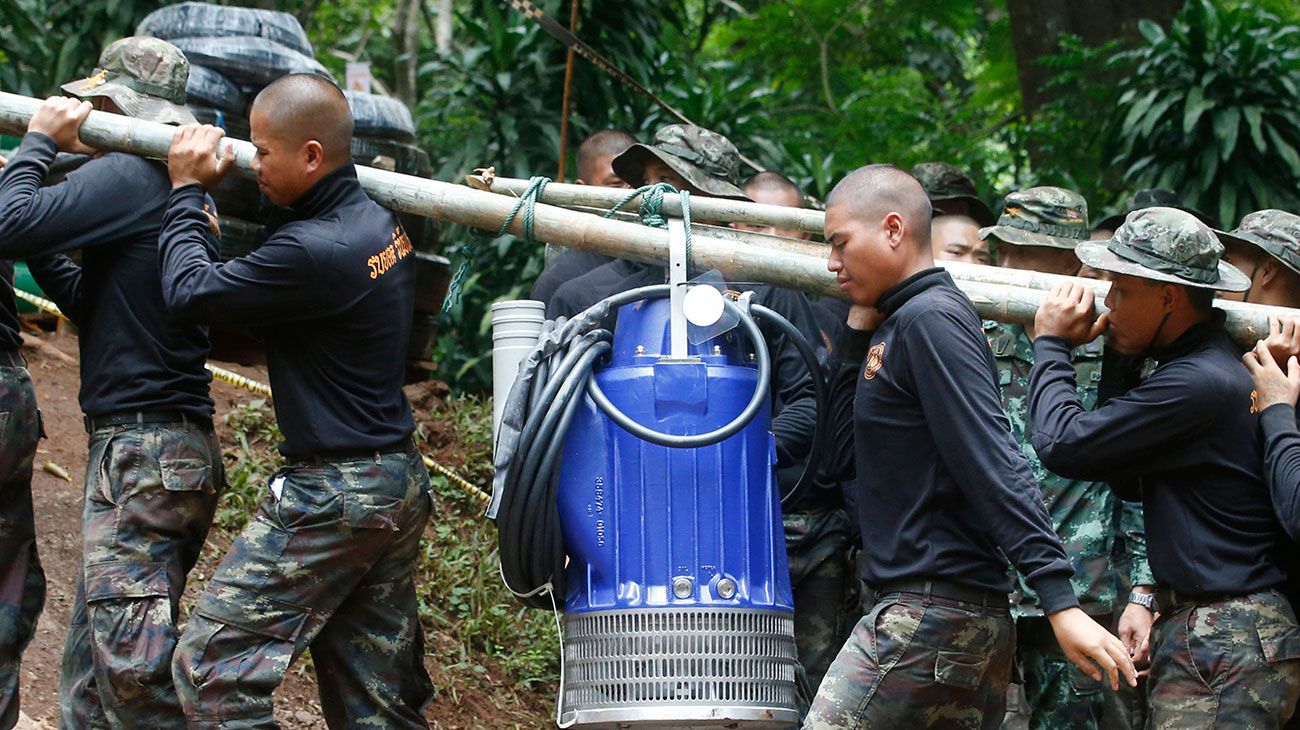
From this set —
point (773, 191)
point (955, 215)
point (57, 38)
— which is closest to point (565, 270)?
point (773, 191)

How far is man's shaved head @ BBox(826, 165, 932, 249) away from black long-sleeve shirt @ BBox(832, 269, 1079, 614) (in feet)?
0.52

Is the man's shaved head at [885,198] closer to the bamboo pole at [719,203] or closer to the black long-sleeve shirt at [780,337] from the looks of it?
the black long-sleeve shirt at [780,337]

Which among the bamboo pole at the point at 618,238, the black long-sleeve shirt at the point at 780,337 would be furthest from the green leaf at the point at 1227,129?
the bamboo pole at the point at 618,238

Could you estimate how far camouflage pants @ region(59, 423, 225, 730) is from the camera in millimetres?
4551

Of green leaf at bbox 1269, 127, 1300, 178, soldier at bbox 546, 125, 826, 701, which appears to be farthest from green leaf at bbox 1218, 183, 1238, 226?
soldier at bbox 546, 125, 826, 701

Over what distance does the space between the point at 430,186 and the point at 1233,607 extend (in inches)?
103

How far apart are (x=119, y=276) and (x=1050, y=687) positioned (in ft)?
11.9

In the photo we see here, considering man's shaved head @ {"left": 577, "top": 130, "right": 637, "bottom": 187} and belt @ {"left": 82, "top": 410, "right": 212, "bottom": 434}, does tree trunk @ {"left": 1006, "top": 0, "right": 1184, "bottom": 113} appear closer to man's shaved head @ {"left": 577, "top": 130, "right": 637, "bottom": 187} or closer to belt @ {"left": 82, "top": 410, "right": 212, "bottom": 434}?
man's shaved head @ {"left": 577, "top": 130, "right": 637, "bottom": 187}

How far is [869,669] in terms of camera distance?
13.0 ft

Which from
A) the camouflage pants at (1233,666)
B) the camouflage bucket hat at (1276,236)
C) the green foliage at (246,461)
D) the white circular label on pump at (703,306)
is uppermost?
the white circular label on pump at (703,306)

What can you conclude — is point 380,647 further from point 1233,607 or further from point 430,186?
point 1233,607

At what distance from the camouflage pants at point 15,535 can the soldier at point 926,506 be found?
2652 millimetres

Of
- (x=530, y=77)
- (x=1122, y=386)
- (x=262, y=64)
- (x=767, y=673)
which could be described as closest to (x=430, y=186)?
(x=767, y=673)

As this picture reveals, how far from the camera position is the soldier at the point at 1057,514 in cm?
552
